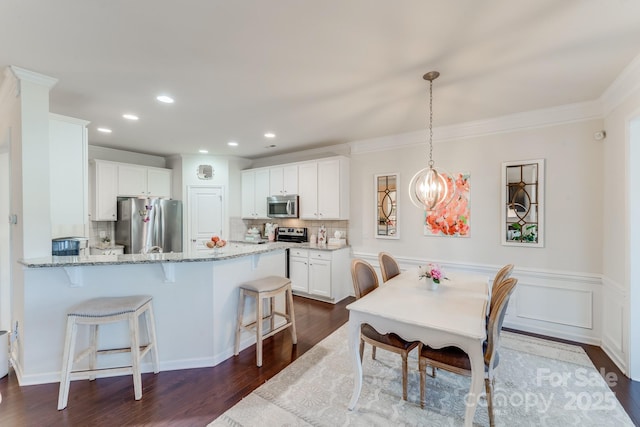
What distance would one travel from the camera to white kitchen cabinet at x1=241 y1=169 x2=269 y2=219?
17.7 ft

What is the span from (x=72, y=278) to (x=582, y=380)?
433 cm

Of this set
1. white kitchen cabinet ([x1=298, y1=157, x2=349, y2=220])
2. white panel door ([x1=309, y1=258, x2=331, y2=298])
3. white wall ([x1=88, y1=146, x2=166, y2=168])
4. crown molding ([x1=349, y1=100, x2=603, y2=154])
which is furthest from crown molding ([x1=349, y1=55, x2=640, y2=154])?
white wall ([x1=88, y1=146, x2=166, y2=168])

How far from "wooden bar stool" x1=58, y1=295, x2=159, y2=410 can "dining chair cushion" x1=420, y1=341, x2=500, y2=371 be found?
2.13 metres

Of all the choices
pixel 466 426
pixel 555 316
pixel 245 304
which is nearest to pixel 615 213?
pixel 555 316

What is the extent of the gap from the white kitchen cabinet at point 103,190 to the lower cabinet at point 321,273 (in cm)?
311

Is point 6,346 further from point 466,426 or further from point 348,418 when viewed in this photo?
point 466,426

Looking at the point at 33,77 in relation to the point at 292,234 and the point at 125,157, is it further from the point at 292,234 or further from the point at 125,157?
the point at 292,234

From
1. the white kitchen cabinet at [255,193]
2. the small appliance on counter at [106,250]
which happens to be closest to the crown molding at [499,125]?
the white kitchen cabinet at [255,193]

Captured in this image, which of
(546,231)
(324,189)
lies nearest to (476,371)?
(546,231)

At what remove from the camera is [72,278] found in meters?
2.24

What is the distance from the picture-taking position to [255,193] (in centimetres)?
556

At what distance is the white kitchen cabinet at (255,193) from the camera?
5409mm

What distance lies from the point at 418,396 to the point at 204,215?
470 cm

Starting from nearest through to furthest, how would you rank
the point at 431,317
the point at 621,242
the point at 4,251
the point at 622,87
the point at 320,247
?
the point at 431,317 < the point at 622,87 < the point at 621,242 < the point at 4,251 < the point at 320,247
